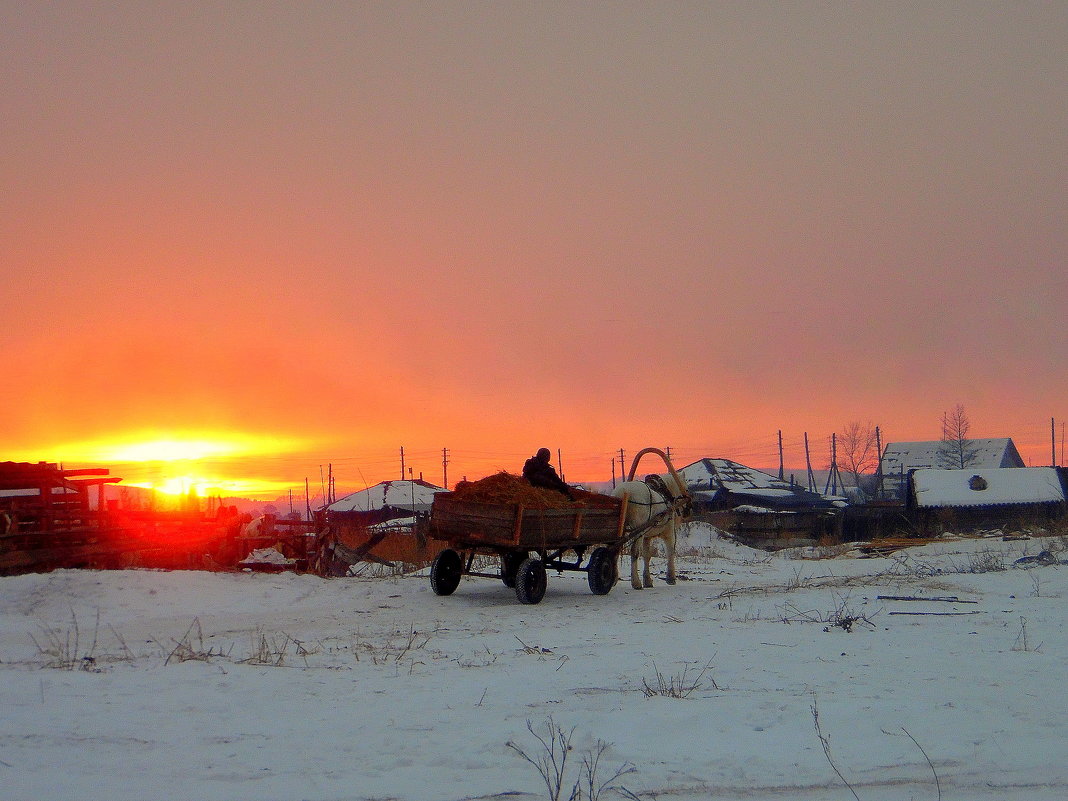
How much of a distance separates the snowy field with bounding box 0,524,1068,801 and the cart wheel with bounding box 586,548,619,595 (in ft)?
8.74

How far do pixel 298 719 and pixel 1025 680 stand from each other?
17.3ft

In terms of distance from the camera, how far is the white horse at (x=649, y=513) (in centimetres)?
1488

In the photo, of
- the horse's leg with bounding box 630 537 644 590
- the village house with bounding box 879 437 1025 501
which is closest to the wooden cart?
the horse's leg with bounding box 630 537 644 590

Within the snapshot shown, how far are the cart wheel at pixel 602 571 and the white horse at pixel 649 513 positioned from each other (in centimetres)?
63

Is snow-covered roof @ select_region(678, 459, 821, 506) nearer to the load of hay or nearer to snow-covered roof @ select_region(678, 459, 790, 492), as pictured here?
snow-covered roof @ select_region(678, 459, 790, 492)

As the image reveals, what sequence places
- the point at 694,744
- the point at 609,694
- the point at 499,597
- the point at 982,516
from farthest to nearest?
the point at 982,516 → the point at 499,597 → the point at 609,694 → the point at 694,744

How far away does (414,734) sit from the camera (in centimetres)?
527

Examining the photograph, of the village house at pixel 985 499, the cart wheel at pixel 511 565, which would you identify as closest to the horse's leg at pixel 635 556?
the cart wheel at pixel 511 565

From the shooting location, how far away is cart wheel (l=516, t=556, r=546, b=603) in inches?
506

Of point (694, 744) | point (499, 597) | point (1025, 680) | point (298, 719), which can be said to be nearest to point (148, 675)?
point (298, 719)

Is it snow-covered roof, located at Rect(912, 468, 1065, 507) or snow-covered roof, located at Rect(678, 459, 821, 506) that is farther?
snow-covered roof, located at Rect(678, 459, 821, 506)

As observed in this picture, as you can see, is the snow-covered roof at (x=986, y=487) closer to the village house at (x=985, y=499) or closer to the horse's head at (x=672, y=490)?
the village house at (x=985, y=499)

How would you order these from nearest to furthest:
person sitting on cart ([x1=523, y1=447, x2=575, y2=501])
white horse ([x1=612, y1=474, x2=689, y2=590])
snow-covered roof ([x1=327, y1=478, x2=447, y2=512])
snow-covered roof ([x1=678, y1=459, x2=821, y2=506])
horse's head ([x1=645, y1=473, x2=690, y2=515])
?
person sitting on cart ([x1=523, y1=447, x2=575, y2=501]) < white horse ([x1=612, y1=474, x2=689, y2=590]) < horse's head ([x1=645, y1=473, x2=690, y2=515]) < snow-covered roof ([x1=678, y1=459, x2=821, y2=506]) < snow-covered roof ([x1=327, y1=478, x2=447, y2=512])

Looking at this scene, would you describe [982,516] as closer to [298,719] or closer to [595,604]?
[595,604]
